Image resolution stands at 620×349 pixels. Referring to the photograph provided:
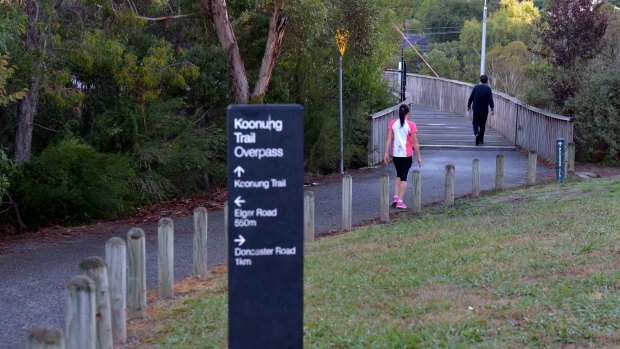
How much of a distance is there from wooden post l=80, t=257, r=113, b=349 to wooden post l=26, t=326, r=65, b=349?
5.70 ft

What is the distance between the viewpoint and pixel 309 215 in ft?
41.3

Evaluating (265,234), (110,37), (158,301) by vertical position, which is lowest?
(158,301)

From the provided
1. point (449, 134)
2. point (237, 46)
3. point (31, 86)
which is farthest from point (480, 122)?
point (31, 86)

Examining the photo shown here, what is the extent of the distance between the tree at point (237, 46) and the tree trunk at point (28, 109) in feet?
11.9

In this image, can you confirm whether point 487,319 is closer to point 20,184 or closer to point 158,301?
point 158,301

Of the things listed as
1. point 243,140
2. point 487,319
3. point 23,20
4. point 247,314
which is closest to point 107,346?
point 247,314

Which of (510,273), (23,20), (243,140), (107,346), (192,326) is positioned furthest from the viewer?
(23,20)

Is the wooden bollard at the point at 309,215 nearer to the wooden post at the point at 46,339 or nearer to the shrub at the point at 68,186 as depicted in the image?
the shrub at the point at 68,186

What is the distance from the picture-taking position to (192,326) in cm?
770

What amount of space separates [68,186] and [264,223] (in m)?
11.8

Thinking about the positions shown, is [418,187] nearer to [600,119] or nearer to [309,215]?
[309,215]

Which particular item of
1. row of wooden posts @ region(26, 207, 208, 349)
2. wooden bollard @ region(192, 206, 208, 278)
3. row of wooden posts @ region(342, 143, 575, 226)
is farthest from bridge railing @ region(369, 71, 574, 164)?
row of wooden posts @ region(26, 207, 208, 349)

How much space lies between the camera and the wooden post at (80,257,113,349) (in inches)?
262

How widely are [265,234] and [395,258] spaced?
17.7 feet
